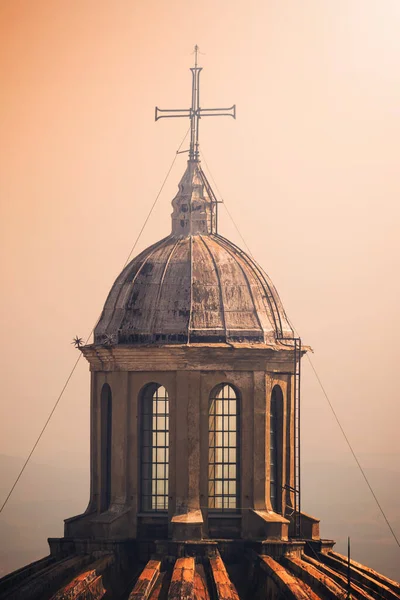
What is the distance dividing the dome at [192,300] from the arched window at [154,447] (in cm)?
190

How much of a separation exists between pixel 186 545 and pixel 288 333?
25.6 feet

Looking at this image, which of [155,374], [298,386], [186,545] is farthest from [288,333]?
[186,545]

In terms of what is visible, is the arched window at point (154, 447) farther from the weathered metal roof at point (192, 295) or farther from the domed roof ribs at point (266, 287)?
the domed roof ribs at point (266, 287)

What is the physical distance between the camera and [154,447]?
4581 cm

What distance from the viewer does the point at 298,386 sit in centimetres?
4672

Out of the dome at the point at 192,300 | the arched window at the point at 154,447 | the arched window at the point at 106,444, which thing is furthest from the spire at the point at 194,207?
the arched window at the point at 106,444

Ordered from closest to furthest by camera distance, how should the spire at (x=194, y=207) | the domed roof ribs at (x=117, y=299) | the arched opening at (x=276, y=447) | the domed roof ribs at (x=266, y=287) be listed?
the domed roof ribs at (x=117, y=299) → the arched opening at (x=276, y=447) → the domed roof ribs at (x=266, y=287) → the spire at (x=194, y=207)

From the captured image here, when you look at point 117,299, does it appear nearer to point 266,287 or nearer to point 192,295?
point 192,295

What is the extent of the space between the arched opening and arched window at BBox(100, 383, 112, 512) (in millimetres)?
4963

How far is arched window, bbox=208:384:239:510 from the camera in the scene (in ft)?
148

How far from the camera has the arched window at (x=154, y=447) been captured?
4550 centimetres

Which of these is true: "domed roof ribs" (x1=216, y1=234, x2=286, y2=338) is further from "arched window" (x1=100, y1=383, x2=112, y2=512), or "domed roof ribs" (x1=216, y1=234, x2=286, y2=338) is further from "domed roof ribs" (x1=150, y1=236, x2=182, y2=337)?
"arched window" (x1=100, y1=383, x2=112, y2=512)

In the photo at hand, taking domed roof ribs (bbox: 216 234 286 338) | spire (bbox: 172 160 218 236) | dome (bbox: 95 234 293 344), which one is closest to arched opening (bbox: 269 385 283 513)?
domed roof ribs (bbox: 216 234 286 338)

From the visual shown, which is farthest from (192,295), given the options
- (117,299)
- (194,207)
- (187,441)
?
(187,441)
